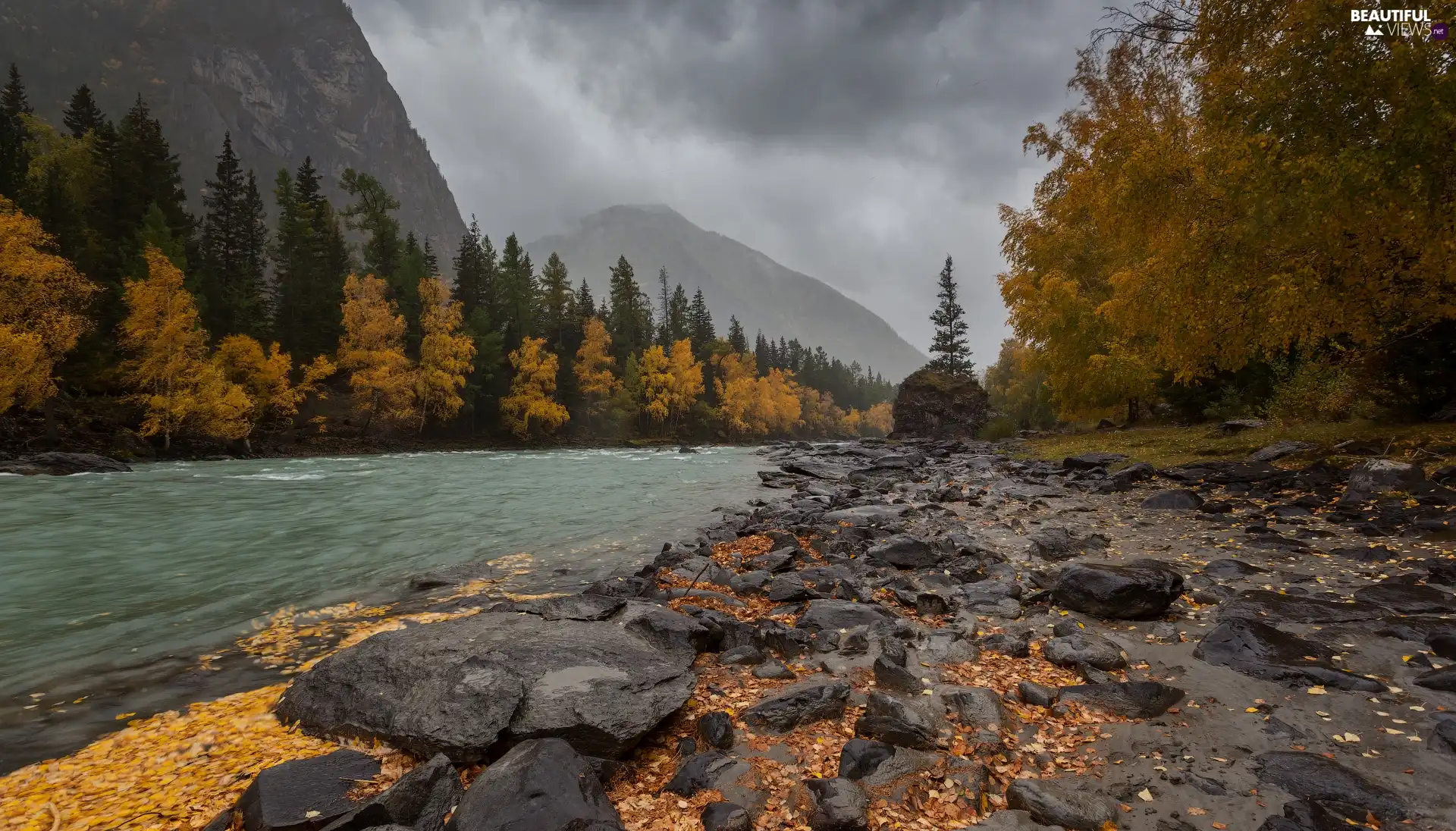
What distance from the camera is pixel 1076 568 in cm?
687

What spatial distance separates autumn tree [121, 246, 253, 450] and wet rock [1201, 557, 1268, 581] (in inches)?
1688

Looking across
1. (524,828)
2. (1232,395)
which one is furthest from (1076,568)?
(1232,395)

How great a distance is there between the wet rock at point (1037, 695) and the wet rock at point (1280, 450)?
1294 centimetres

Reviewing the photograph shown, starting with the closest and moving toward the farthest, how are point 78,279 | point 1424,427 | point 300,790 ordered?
point 300,790 < point 1424,427 < point 78,279

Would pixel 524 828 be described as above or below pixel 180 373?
below

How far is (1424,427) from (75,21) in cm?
33439

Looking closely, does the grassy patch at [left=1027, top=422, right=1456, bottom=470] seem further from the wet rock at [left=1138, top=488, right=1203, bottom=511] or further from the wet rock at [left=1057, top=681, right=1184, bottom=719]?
the wet rock at [left=1057, top=681, right=1184, bottom=719]

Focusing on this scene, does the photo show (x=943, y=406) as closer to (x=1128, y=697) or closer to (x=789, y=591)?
(x=789, y=591)

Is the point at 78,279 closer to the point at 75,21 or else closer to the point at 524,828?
the point at 524,828

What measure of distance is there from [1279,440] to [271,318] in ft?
209

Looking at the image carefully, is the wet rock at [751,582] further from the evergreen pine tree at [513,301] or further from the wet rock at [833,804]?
the evergreen pine tree at [513,301]

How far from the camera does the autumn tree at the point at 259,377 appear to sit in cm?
3666

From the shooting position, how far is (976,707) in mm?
4379

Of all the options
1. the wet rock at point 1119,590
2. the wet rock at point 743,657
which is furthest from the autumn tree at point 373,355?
the wet rock at point 1119,590
